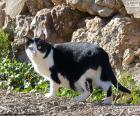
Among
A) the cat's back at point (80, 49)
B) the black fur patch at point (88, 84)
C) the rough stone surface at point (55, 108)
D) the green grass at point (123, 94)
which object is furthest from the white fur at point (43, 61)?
the green grass at point (123, 94)

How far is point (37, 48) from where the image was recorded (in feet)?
25.3

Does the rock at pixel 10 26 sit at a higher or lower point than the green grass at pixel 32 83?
higher

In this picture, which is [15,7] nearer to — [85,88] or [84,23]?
[84,23]

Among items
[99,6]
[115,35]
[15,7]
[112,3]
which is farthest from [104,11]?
[15,7]

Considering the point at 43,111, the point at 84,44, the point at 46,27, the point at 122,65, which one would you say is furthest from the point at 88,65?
the point at 46,27

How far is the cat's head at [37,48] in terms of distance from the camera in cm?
769

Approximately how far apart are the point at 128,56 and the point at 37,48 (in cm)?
286

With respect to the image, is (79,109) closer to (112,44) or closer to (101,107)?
(101,107)

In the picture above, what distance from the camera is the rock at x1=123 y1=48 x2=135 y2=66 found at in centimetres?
1016

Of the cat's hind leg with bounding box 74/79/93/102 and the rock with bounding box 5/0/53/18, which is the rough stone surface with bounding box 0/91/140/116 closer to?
the cat's hind leg with bounding box 74/79/93/102

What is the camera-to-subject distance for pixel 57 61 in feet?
25.6

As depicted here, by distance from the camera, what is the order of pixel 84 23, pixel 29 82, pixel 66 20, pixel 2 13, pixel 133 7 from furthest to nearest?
pixel 2 13, pixel 66 20, pixel 84 23, pixel 29 82, pixel 133 7

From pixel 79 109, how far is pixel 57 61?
0.96 metres

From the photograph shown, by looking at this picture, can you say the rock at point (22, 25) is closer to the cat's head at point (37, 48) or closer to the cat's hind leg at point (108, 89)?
the cat's head at point (37, 48)
